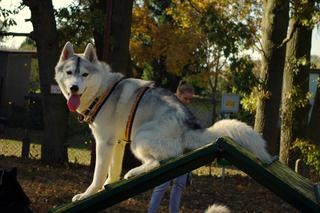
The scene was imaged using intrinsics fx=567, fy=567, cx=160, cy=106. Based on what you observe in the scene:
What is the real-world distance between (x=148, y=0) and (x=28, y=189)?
18078mm

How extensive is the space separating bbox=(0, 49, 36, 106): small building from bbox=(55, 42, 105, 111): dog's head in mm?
27164

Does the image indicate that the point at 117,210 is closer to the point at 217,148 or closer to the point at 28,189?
the point at 28,189

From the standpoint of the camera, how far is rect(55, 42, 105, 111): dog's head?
18.5ft

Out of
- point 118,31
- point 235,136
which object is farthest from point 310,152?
point 235,136

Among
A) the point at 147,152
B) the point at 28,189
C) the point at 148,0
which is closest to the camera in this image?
the point at 147,152

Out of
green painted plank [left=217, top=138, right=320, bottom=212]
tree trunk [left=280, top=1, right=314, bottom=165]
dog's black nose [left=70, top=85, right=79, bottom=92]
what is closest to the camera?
green painted plank [left=217, top=138, right=320, bottom=212]

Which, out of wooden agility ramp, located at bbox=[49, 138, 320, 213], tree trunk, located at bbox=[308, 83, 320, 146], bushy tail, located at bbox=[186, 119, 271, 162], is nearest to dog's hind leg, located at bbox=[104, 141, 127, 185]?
bushy tail, located at bbox=[186, 119, 271, 162]

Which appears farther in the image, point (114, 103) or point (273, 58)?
point (273, 58)

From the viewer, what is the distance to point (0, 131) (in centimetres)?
2378

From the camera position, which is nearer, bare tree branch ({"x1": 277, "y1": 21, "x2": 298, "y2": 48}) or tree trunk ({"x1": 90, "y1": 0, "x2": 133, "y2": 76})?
Result: tree trunk ({"x1": 90, "y1": 0, "x2": 133, "y2": 76})

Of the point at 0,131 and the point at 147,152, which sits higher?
the point at 147,152

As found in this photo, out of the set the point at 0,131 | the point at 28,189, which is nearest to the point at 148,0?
the point at 0,131

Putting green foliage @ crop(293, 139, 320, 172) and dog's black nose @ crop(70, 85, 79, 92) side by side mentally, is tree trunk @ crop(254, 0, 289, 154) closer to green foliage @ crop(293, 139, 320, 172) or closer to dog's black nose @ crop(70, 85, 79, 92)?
green foliage @ crop(293, 139, 320, 172)

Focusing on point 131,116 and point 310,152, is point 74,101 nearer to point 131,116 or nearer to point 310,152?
point 131,116
